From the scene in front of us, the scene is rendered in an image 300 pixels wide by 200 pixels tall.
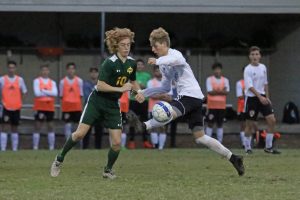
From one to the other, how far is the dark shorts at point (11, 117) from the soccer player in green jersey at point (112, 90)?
783 centimetres

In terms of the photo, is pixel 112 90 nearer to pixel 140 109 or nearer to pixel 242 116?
pixel 140 109

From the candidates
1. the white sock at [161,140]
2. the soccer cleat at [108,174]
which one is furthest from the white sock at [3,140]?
the soccer cleat at [108,174]

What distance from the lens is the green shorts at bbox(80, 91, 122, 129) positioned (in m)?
11.1

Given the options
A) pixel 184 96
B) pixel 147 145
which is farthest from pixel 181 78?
pixel 147 145

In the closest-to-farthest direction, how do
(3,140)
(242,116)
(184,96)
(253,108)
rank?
(184,96) → (253,108) → (3,140) → (242,116)

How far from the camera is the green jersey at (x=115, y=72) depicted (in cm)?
1091

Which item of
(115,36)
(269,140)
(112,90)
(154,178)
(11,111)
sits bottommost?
(154,178)

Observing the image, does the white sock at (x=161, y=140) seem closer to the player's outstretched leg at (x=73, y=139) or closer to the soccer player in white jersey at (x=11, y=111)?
the soccer player in white jersey at (x=11, y=111)

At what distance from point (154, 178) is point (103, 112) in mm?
1141

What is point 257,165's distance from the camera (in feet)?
43.5

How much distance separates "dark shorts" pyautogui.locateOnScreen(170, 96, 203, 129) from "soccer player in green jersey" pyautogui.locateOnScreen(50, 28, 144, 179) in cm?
64

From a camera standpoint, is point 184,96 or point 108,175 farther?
point 184,96

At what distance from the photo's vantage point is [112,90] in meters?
10.8

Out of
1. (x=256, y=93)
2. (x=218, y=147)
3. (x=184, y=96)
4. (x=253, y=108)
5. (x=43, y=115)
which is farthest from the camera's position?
(x=43, y=115)
